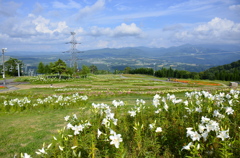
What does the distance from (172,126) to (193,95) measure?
183cm

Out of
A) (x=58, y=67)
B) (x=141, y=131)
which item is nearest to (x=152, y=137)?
(x=141, y=131)

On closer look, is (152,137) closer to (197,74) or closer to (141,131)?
(141,131)

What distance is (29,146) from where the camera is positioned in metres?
5.47

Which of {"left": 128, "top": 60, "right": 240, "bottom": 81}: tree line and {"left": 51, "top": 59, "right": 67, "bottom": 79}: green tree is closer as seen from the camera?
{"left": 51, "top": 59, "right": 67, "bottom": 79}: green tree

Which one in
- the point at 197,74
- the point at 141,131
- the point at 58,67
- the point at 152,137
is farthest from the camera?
the point at 197,74

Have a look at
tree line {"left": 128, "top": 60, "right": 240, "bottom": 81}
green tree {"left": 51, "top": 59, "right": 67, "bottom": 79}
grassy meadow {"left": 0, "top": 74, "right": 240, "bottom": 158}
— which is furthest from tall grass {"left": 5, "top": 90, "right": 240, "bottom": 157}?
tree line {"left": 128, "top": 60, "right": 240, "bottom": 81}

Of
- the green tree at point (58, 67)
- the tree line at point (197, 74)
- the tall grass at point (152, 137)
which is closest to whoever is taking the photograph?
the tall grass at point (152, 137)

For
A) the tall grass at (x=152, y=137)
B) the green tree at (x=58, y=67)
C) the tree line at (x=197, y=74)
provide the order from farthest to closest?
the tree line at (x=197, y=74), the green tree at (x=58, y=67), the tall grass at (x=152, y=137)

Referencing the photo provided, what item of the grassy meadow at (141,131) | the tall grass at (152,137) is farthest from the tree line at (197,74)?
the tall grass at (152,137)

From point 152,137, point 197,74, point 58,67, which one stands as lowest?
point 197,74

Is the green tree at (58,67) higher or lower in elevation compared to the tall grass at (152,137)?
higher

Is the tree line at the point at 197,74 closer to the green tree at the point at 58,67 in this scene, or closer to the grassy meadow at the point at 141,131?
the green tree at the point at 58,67

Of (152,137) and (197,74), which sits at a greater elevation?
(152,137)

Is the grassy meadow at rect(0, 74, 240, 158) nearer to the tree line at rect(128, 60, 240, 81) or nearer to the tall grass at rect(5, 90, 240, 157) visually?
the tall grass at rect(5, 90, 240, 157)
